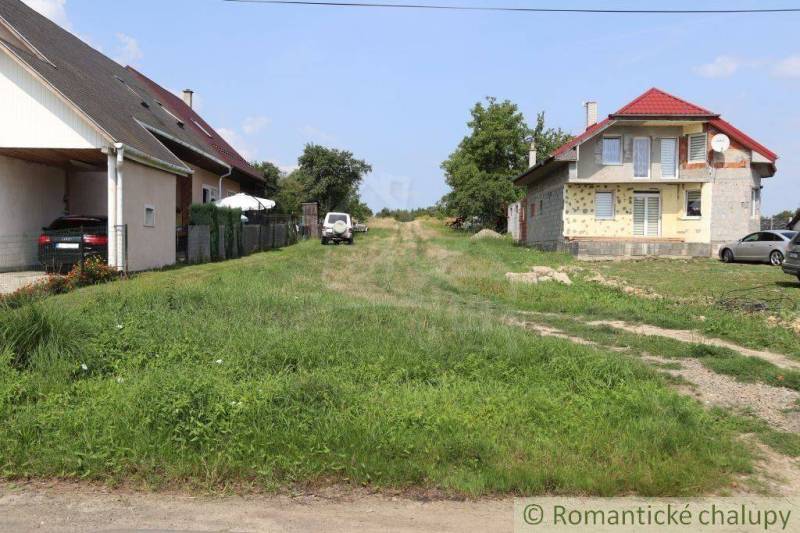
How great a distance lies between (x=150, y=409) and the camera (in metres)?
5.31

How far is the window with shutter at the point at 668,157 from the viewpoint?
28.2 metres

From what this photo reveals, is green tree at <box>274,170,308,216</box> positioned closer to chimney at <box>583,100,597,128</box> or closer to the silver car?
chimney at <box>583,100,597,128</box>

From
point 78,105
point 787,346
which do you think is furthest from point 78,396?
point 78,105

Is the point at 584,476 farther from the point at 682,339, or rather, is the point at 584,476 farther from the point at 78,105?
the point at 78,105

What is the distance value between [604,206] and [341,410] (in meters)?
25.8

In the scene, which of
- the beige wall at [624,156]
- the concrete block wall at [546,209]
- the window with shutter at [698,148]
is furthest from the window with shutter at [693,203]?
the concrete block wall at [546,209]

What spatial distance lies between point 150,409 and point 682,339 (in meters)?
7.74

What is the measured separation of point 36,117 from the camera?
15070 mm

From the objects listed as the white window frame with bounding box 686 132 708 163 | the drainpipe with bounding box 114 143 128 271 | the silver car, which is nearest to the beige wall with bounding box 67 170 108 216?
the drainpipe with bounding box 114 143 128 271

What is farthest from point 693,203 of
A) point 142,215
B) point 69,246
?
point 69,246

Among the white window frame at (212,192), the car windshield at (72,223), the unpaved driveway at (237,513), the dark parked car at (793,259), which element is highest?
the white window frame at (212,192)

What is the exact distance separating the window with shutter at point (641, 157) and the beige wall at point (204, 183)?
20111 mm

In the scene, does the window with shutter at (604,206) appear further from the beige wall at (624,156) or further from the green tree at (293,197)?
the green tree at (293,197)

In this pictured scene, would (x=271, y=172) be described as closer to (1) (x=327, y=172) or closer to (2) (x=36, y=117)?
(1) (x=327, y=172)
